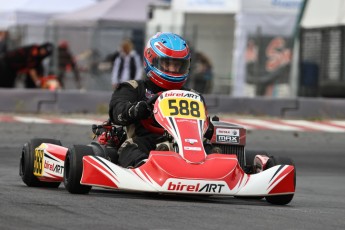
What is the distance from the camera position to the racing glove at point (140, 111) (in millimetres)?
7883

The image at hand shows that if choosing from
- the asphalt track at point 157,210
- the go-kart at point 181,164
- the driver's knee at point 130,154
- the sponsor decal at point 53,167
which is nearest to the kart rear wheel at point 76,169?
the go-kart at point 181,164

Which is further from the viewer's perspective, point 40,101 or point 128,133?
point 40,101

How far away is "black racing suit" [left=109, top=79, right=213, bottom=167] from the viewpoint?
25.6 ft

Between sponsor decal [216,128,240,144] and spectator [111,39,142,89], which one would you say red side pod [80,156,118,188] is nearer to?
sponsor decal [216,128,240,144]

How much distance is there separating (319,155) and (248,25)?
9109 millimetres

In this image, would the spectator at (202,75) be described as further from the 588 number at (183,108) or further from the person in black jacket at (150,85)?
the 588 number at (183,108)

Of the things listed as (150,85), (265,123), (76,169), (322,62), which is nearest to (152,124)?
(150,85)

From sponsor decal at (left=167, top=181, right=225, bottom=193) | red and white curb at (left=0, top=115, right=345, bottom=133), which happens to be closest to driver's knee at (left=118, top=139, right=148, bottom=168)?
sponsor decal at (left=167, top=181, right=225, bottom=193)

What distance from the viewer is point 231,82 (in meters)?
22.1

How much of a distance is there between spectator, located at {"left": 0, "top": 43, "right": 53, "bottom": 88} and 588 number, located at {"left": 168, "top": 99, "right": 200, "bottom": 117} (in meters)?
13.2

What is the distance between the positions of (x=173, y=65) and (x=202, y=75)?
12.9m

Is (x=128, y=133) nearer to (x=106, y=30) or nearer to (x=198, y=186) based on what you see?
(x=198, y=186)

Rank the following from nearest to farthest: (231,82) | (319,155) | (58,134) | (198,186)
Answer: (198,186) → (319,155) → (58,134) → (231,82)

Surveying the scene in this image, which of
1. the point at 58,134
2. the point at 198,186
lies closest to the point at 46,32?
the point at 58,134
